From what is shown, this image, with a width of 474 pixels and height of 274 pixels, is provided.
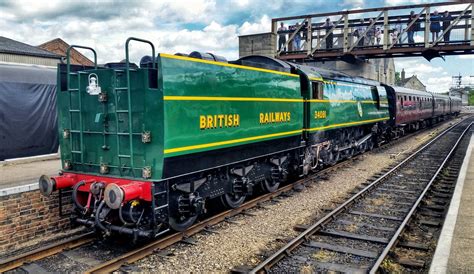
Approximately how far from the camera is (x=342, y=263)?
586 centimetres

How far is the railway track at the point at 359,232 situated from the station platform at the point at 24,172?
429 cm

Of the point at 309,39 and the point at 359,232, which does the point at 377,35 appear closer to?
the point at 309,39

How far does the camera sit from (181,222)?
22.4ft

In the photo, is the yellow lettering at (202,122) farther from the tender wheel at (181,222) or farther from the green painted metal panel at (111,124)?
the tender wheel at (181,222)

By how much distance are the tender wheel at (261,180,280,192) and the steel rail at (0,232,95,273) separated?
4350 millimetres

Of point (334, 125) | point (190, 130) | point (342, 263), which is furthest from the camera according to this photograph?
point (334, 125)

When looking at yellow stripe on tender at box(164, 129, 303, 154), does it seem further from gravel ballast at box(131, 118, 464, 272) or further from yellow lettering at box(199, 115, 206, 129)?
gravel ballast at box(131, 118, 464, 272)

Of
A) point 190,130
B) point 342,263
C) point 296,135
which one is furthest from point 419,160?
point 190,130

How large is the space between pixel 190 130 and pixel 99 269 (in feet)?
8.05

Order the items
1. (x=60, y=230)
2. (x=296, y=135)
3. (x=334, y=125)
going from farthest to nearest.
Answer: (x=334, y=125) → (x=296, y=135) → (x=60, y=230)

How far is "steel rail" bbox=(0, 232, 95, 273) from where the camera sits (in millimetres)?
5492

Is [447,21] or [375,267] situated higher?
[447,21]

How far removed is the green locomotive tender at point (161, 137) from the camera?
5.86 meters

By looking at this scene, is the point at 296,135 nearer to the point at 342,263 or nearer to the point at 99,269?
the point at 342,263
